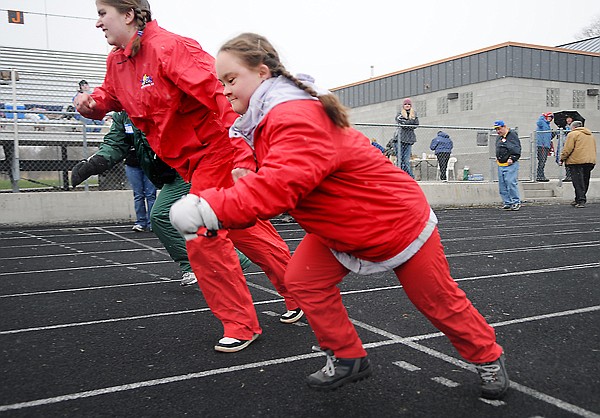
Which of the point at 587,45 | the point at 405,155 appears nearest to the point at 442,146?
the point at 405,155

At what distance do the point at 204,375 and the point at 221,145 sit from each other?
1345 millimetres

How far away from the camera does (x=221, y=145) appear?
367cm

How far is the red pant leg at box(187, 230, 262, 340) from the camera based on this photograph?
354cm

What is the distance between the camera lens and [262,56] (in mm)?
2566

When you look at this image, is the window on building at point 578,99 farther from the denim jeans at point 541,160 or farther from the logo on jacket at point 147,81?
the logo on jacket at point 147,81

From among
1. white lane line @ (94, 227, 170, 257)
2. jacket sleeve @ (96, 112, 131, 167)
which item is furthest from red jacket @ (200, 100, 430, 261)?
white lane line @ (94, 227, 170, 257)

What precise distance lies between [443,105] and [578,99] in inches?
221

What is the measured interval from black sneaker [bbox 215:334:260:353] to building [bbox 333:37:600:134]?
73.7 ft

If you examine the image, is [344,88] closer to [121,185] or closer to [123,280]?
[121,185]

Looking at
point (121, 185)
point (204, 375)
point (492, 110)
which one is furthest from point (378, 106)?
point (204, 375)

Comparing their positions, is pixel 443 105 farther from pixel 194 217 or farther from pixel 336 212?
pixel 194 217

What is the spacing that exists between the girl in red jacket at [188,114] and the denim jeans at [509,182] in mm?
10951

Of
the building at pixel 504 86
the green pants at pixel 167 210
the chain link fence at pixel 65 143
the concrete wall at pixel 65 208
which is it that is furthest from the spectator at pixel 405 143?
the building at pixel 504 86

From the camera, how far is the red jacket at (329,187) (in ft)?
7.28
